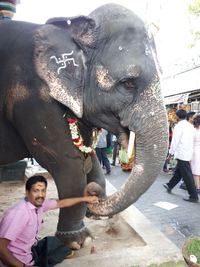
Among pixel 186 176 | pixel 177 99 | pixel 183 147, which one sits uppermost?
pixel 177 99

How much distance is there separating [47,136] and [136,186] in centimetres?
85

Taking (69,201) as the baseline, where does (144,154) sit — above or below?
above

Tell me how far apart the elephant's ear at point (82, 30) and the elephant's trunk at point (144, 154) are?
0.62 meters

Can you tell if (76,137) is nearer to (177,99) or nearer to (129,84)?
(129,84)

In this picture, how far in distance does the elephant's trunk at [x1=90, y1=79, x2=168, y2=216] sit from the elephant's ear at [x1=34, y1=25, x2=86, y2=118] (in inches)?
19.0

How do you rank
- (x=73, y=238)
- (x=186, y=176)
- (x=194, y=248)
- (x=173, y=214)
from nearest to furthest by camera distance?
(x=194, y=248) < (x=73, y=238) < (x=173, y=214) < (x=186, y=176)

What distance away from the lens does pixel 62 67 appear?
2.96 meters

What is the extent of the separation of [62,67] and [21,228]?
49.0 inches

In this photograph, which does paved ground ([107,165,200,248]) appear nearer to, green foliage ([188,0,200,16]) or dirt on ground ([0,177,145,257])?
dirt on ground ([0,177,145,257])

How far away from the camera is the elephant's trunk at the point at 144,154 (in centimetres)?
273

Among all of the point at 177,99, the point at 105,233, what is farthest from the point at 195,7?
the point at 105,233

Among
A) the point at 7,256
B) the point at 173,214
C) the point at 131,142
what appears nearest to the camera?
the point at 7,256

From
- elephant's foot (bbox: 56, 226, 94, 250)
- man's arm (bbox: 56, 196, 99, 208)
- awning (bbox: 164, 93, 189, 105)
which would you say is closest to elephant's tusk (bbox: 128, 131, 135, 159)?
man's arm (bbox: 56, 196, 99, 208)

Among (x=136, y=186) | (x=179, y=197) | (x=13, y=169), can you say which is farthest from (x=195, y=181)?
(x=136, y=186)
